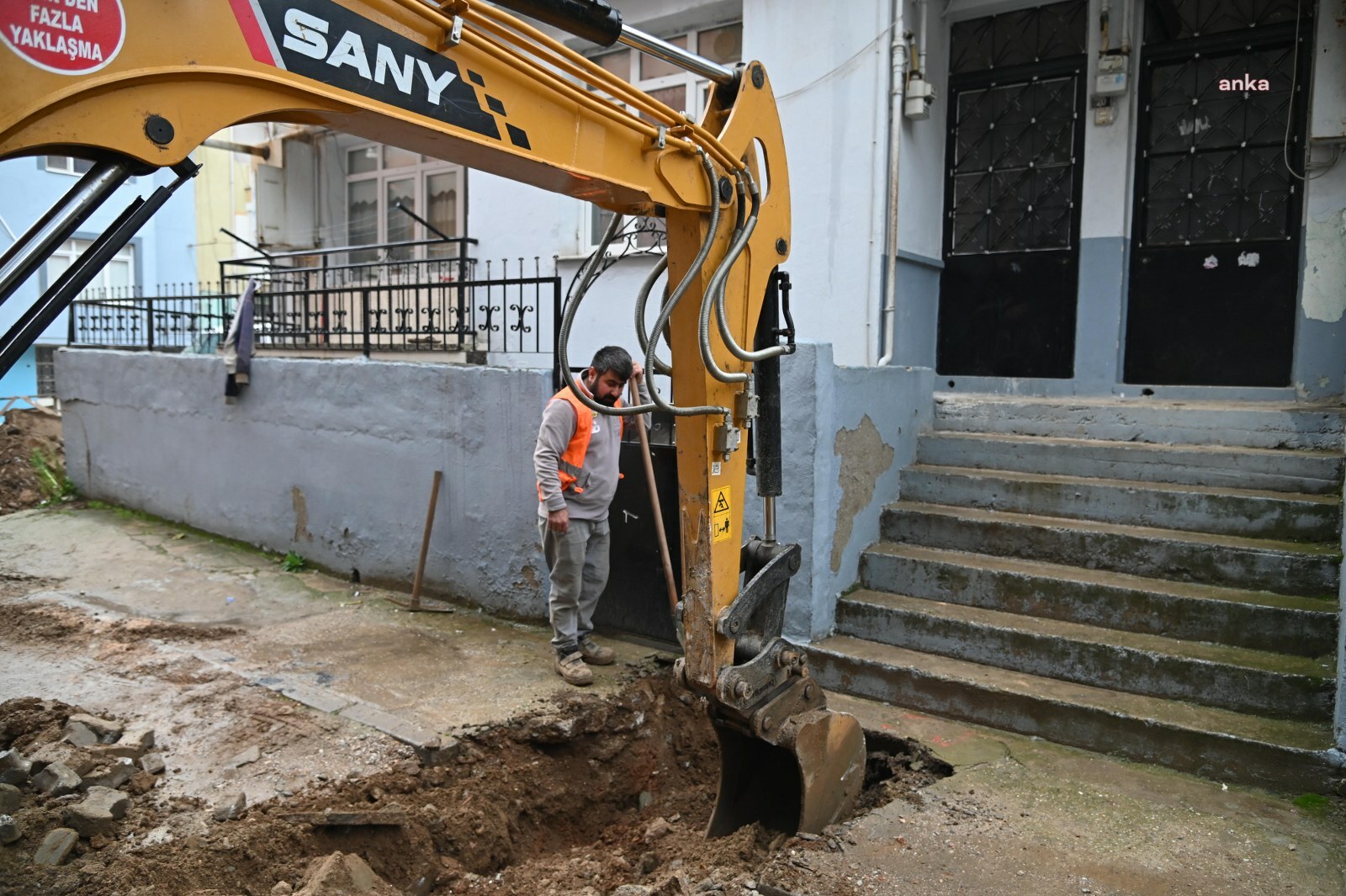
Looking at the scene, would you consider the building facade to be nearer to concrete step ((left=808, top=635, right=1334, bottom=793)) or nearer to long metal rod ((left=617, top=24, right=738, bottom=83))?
concrete step ((left=808, top=635, right=1334, bottom=793))

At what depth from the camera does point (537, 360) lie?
29.9 feet

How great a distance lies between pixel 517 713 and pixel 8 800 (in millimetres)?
2284

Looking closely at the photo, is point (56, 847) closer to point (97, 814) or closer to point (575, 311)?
point (97, 814)

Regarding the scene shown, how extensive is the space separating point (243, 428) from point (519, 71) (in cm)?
750

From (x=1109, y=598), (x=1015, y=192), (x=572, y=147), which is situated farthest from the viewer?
(x=1015, y=192)

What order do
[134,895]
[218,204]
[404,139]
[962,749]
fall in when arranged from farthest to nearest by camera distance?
[218,204] < [962,749] < [134,895] < [404,139]

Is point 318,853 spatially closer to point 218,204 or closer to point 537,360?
point 537,360

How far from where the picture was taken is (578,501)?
19.2 ft

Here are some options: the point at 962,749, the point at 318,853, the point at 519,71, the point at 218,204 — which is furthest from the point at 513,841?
the point at 218,204

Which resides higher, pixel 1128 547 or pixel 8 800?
pixel 1128 547

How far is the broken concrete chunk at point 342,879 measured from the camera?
333cm

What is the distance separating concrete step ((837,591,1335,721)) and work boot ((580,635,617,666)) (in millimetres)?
1460

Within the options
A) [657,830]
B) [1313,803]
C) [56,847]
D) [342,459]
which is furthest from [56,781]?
[1313,803]

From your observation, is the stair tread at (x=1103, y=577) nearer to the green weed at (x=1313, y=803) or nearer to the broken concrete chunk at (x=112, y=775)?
the green weed at (x=1313, y=803)
